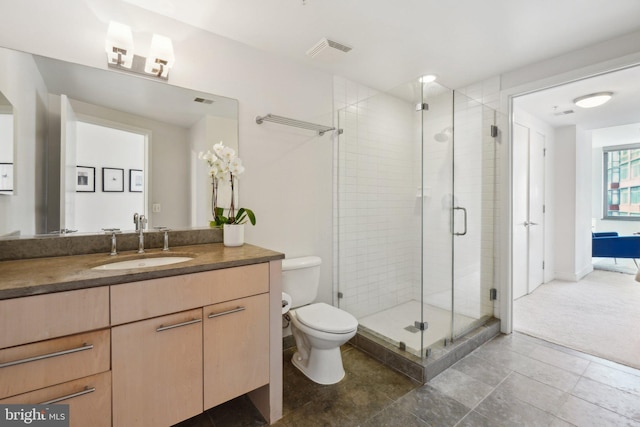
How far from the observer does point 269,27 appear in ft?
6.25

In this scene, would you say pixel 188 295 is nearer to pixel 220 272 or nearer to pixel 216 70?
pixel 220 272

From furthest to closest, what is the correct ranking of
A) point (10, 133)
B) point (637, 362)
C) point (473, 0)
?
1. point (637, 362)
2. point (473, 0)
3. point (10, 133)

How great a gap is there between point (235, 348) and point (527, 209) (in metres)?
3.78

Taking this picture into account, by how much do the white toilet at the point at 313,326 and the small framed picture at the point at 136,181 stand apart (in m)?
1.06

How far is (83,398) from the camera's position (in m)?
1.05

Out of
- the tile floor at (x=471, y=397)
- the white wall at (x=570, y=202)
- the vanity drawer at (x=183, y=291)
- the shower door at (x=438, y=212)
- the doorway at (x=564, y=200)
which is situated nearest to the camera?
the vanity drawer at (x=183, y=291)

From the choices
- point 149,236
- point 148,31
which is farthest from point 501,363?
point 148,31

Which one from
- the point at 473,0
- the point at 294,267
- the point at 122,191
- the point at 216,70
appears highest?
the point at 473,0

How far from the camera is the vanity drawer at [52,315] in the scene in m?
0.91

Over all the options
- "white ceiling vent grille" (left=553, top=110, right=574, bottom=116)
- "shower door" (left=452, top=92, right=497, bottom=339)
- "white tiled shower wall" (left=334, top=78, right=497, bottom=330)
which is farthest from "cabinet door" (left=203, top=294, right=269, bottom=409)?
"white ceiling vent grille" (left=553, top=110, right=574, bottom=116)

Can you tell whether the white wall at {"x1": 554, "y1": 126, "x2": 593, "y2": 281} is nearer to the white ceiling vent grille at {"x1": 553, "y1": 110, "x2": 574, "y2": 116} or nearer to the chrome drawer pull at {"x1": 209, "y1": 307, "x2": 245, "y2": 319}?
the white ceiling vent grille at {"x1": 553, "y1": 110, "x2": 574, "y2": 116}

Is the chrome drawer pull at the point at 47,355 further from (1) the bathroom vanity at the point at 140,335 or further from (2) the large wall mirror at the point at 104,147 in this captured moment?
(2) the large wall mirror at the point at 104,147

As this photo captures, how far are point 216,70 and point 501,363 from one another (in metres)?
2.93

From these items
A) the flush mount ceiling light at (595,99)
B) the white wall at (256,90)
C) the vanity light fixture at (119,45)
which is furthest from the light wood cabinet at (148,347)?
the flush mount ceiling light at (595,99)
